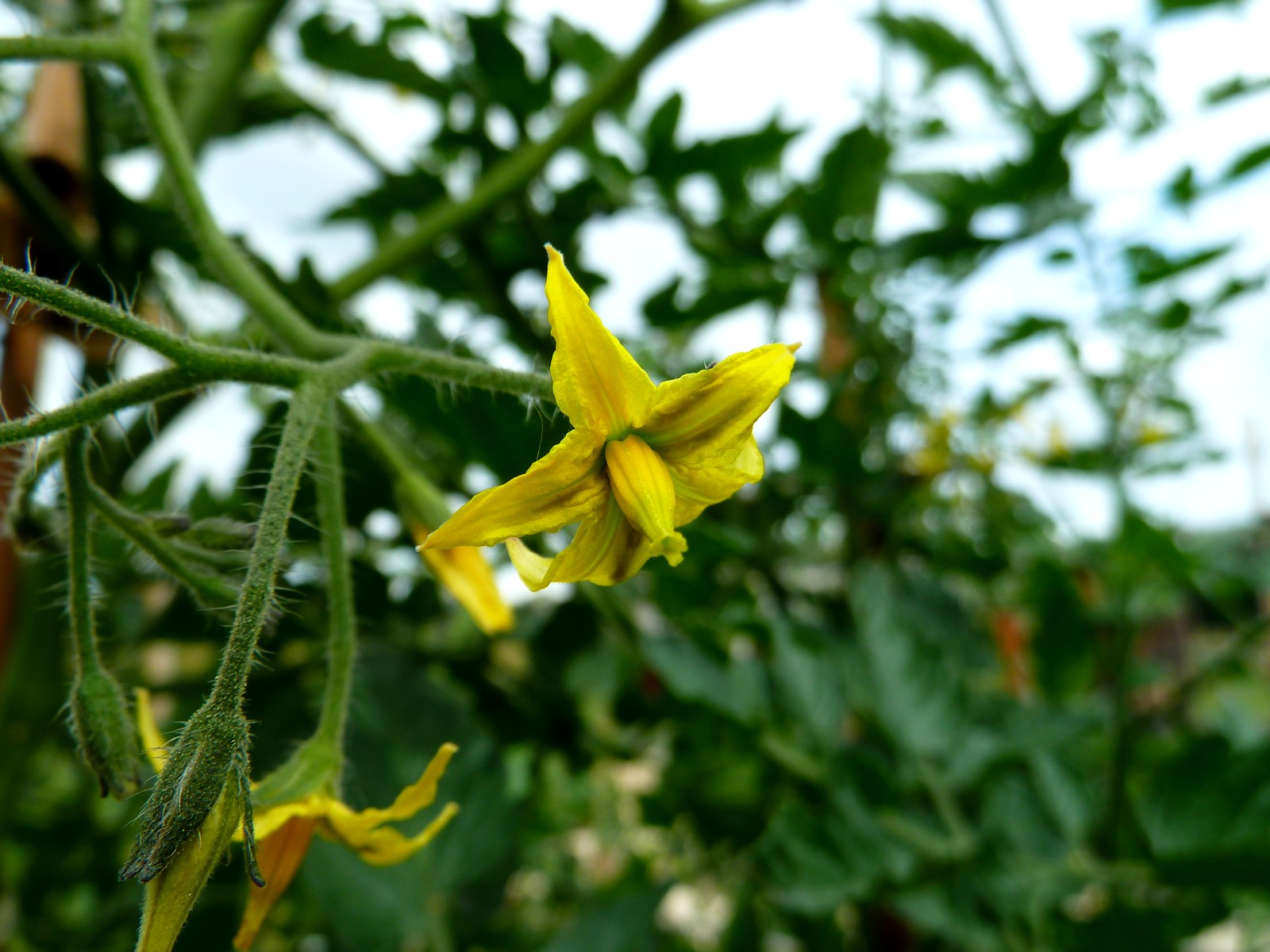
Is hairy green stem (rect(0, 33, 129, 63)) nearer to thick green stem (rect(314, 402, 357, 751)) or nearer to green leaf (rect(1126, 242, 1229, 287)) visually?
thick green stem (rect(314, 402, 357, 751))

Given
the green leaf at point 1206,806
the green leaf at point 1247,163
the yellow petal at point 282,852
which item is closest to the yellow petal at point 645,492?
the yellow petal at point 282,852

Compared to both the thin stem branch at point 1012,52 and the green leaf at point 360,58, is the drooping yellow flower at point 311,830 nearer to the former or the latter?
the green leaf at point 360,58

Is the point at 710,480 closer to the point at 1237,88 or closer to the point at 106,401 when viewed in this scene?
the point at 106,401

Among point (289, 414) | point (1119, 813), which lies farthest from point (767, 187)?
point (289, 414)

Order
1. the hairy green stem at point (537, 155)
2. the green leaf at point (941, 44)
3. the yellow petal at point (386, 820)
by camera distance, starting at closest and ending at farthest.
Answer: the yellow petal at point (386, 820), the hairy green stem at point (537, 155), the green leaf at point (941, 44)

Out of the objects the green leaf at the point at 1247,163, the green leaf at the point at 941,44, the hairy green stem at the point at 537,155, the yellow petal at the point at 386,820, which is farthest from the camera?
the green leaf at the point at 941,44

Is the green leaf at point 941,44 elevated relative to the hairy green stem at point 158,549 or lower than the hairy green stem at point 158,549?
elevated

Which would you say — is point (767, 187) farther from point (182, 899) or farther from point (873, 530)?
point (182, 899)
